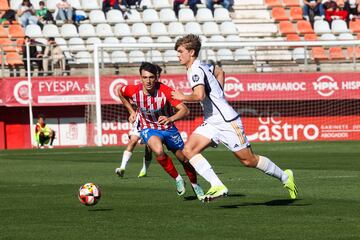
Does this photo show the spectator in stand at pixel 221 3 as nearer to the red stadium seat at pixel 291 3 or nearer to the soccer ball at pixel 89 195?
the red stadium seat at pixel 291 3

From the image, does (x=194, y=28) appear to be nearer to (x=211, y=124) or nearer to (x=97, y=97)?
(x=97, y=97)

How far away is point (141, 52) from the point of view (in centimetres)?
3950

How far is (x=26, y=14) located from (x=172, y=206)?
2721 centimetres

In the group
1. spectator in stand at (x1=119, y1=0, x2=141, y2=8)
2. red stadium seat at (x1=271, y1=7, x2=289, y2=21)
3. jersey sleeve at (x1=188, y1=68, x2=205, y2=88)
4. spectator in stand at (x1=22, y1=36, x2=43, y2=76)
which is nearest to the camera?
jersey sleeve at (x1=188, y1=68, x2=205, y2=88)

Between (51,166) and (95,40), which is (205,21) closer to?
(95,40)

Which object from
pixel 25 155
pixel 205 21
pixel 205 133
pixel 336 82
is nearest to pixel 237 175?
pixel 205 133

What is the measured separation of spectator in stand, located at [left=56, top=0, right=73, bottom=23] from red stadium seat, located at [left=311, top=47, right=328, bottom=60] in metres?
9.66

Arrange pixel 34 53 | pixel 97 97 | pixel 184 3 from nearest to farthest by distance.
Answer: pixel 97 97
pixel 34 53
pixel 184 3

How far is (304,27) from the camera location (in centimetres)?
4350

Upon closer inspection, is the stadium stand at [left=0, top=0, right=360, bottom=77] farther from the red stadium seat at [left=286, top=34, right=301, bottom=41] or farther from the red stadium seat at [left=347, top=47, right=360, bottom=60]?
the red stadium seat at [left=347, top=47, right=360, bottom=60]

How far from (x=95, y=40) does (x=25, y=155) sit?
33.5ft

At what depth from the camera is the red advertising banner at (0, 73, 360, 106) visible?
37438 millimetres

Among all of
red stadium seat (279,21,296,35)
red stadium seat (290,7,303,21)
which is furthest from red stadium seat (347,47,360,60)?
red stadium seat (290,7,303,21)

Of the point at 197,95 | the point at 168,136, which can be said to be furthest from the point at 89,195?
the point at 168,136
